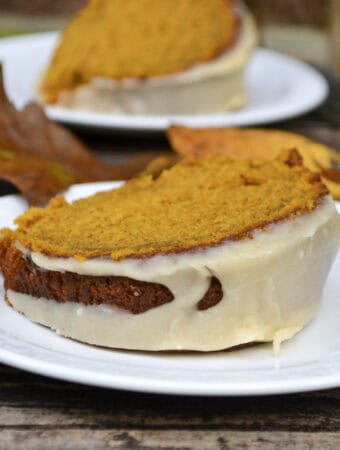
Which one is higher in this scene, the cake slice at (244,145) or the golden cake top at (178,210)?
the golden cake top at (178,210)

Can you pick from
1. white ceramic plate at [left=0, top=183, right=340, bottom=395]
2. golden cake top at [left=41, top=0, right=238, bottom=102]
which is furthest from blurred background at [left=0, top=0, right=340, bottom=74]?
white ceramic plate at [left=0, top=183, right=340, bottom=395]

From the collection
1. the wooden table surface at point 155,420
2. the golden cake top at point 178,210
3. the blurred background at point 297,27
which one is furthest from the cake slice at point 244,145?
the blurred background at point 297,27

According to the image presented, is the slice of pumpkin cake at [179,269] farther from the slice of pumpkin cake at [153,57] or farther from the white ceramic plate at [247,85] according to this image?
the slice of pumpkin cake at [153,57]

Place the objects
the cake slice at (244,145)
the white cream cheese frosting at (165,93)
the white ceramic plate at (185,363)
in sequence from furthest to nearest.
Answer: the white cream cheese frosting at (165,93), the cake slice at (244,145), the white ceramic plate at (185,363)

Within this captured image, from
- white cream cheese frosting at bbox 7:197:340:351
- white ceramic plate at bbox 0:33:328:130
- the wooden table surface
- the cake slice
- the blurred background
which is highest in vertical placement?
white cream cheese frosting at bbox 7:197:340:351

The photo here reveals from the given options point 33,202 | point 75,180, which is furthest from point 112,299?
point 75,180

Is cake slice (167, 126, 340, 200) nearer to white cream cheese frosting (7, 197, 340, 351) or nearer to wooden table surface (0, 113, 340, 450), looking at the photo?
white cream cheese frosting (7, 197, 340, 351)
